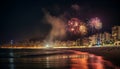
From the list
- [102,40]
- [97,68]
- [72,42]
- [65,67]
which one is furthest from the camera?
[72,42]

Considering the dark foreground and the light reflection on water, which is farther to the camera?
the dark foreground

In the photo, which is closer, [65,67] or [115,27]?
[65,67]

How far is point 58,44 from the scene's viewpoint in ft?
631

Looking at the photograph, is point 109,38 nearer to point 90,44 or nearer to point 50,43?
point 90,44

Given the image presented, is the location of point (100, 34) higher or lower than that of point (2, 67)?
higher

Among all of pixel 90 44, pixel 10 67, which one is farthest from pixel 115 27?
pixel 10 67

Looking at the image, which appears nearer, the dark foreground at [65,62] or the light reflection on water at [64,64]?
the light reflection on water at [64,64]

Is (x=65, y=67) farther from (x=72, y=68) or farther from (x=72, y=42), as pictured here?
(x=72, y=42)

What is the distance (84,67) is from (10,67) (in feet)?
44.2

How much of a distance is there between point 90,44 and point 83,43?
7.86 meters

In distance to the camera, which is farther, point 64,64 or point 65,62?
point 65,62

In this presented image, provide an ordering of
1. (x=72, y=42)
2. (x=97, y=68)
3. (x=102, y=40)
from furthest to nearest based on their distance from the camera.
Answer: (x=72, y=42) → (x=102, y=40) → (x=97, y=68)

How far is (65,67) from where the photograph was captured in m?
54.9

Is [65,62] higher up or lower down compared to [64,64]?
higher up
